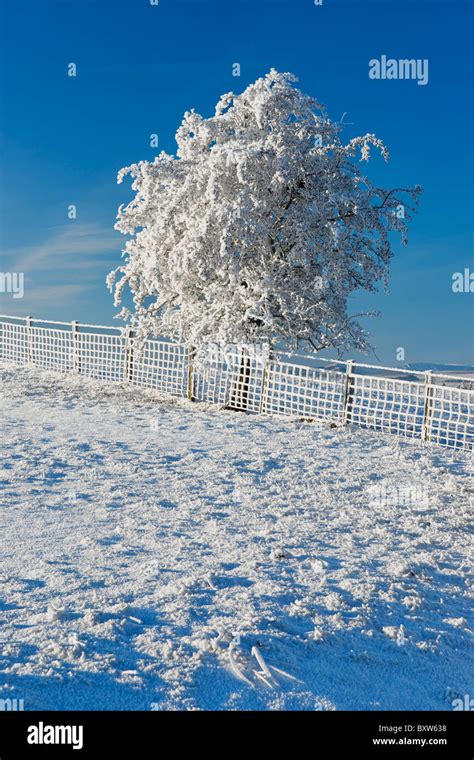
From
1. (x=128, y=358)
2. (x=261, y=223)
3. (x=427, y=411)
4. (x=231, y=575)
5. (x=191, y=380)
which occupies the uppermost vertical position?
(x=261, y=223)

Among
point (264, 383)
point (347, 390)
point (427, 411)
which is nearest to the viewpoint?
point (427, 411)

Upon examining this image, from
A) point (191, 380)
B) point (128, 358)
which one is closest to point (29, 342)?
point (128, 358)

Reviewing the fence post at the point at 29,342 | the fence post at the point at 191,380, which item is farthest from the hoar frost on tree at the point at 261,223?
the fence post at the point at 29,342

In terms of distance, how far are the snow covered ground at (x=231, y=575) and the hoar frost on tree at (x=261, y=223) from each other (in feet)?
21.1

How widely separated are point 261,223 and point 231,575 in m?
11.9

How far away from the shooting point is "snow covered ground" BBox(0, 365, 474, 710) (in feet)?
14.2

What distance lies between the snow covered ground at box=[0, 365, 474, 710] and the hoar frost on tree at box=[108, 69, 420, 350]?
254 inches

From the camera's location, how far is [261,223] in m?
16.3

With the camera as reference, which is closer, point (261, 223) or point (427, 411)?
point (427, 411)

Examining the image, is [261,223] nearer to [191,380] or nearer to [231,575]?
[191,380]

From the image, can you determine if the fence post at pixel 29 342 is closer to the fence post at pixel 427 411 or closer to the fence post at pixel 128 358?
the fence post at pixel 128 358

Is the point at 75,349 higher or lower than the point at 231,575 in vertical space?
higher

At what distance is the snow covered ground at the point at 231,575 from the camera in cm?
432

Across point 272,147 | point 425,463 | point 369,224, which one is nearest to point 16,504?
point 425,463
